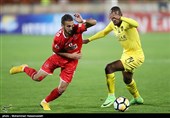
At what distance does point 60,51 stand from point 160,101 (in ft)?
9.16

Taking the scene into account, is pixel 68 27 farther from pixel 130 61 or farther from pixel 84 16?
pixel 84 16

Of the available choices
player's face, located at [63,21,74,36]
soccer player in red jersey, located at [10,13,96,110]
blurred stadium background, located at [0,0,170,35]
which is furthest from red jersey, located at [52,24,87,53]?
blurred stadium background, located at [0,0,170,35]

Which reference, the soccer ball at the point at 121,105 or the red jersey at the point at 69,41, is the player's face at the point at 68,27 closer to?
the red jersey at the point at 69,41

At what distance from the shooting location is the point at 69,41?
37.0ft

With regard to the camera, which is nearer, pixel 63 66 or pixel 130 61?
pixel 63 66

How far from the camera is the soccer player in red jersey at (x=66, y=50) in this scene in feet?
36.6

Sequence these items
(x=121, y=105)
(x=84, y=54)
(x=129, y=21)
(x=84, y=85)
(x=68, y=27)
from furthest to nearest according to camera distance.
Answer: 1. (x=84, y=54)
2. (x=84, y=85)
3. (x=129, y=21)
4. (x=68, y=27)
5. (x=121, y=105)

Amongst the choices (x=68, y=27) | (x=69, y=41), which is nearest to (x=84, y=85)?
(x=69, y=41)

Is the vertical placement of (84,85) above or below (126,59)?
below

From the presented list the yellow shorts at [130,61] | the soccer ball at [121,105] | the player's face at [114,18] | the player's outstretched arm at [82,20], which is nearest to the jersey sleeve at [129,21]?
the player's face at [114,18]

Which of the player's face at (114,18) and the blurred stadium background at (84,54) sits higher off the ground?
the player's face at (114,18)

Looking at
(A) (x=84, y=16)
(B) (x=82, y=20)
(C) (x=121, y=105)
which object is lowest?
(A) (x=84, y=16)

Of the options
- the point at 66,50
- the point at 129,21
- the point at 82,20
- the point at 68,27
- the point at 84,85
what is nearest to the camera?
the point at 68,27

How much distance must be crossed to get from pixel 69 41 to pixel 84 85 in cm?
465
